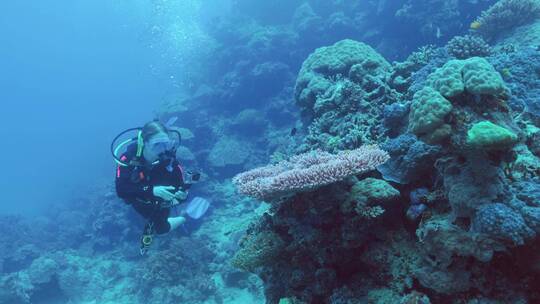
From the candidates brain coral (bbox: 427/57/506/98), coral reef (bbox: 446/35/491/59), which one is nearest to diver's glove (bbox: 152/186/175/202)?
brain coral (bbox: 427/57/506/98)

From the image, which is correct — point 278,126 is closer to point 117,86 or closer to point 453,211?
point 453,211

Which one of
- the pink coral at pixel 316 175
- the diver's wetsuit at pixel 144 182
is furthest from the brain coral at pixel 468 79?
the diver's wetsuit at pixel 144 182

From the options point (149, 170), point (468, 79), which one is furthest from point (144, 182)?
point (468, 79)

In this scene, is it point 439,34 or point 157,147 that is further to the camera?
point 439,34

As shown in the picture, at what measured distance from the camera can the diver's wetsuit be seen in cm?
664

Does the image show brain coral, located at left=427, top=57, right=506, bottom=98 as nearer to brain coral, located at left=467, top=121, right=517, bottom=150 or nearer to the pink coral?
brain coral, located at left=467, top=121, right=517, bottom=150

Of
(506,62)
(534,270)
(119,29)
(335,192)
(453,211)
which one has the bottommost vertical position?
(534,270)

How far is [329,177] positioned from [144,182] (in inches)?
186

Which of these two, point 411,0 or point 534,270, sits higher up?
point 411,0

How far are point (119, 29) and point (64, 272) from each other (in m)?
134

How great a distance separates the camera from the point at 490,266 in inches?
112

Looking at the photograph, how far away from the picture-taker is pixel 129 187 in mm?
6680

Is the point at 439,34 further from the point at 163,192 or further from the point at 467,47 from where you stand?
the point at 163,192

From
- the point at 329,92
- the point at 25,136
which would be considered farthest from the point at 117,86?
the point at 329,92
